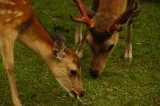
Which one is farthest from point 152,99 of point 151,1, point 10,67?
point 151,1

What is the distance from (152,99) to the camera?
6.04 m

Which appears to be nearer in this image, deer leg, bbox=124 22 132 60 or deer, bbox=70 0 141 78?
deer, bbox=70 0 141 78

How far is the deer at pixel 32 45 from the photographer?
17.6ft

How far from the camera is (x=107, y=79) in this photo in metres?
6.58

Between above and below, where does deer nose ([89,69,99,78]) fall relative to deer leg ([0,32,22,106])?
below

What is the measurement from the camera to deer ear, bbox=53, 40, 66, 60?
5.31 metres

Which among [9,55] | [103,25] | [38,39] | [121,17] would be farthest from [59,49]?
[121,17]

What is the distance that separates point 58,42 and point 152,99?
165 cm

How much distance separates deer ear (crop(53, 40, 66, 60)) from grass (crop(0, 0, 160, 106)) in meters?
0.75

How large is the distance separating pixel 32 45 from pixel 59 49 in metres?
0.39

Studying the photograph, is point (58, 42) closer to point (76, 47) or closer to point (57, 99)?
point (57, 99)

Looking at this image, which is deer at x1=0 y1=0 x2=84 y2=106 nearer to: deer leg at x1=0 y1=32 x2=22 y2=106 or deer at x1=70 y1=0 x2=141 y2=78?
deer leg at x1=0 y1=32 x2=22 y2=106

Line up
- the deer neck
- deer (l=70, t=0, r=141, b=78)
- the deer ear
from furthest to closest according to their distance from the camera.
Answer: deer (l=70, t=0, r=141, b=78)
the deer neck
the deer ear

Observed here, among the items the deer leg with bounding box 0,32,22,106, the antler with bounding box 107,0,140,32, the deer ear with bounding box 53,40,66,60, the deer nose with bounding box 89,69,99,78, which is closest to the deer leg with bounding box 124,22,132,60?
the deer nose with bounding box 89,69,99,78
